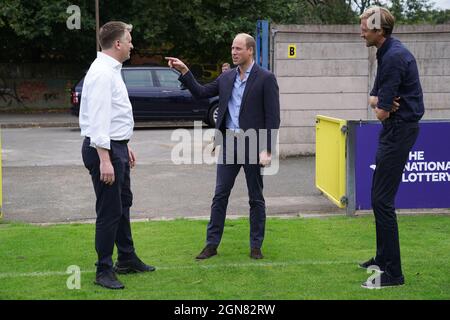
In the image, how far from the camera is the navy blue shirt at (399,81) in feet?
17.5

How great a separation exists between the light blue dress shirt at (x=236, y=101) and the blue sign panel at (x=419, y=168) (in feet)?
8.38

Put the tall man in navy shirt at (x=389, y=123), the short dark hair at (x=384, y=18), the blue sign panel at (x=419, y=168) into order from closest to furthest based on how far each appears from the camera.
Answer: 1. the tall man in navy shirt at (x=389, y=123)
2. the short dark hair at (x=384, y=18)
3. the blue sign panel at (x=419, y=168)

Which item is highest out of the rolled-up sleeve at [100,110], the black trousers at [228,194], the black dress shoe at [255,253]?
the rolled-up sleeve at [100,110]

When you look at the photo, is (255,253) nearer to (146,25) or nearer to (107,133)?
(107,133)

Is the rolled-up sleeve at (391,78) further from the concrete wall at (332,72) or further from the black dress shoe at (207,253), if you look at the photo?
the concrete wall at (332,72)

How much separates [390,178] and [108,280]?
2330 mm

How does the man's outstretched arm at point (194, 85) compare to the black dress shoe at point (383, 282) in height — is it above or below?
above

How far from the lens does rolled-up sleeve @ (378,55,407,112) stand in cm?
533

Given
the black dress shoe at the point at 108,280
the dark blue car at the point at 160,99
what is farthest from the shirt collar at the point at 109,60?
the dark blue car at the point at 160,99

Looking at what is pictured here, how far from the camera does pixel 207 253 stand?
6492 mm

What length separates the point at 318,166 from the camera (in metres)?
10.0

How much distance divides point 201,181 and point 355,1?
87.4ft
